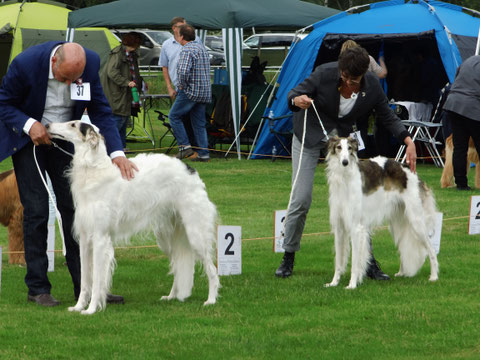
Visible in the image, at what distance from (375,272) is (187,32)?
23.9ft

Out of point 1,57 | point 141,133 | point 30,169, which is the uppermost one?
point 30,169

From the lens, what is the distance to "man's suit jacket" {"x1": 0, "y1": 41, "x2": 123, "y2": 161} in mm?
5258

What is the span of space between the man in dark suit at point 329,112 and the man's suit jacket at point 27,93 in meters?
1.47

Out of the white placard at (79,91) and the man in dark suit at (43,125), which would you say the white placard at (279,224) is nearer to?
the man in dark suit at (43,125)

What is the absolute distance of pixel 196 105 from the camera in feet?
43.7

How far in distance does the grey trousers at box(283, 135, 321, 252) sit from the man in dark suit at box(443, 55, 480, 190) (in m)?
4.71

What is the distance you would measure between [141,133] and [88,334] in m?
12.4

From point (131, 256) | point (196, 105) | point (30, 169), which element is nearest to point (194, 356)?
point (30, 169)

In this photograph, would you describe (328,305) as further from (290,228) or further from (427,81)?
(427,81)

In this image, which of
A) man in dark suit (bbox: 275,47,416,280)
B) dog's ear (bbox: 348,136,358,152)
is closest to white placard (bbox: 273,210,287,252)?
man in dark suit (bbox: 275,47,416,280)

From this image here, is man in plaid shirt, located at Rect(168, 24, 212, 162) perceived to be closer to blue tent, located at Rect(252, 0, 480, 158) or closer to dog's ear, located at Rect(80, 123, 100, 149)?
blue tent, located at Rect(252, 0, 480, 158)

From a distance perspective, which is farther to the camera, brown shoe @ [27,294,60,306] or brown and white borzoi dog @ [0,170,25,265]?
brown and white borzoi dog @ [0,170,25,265]

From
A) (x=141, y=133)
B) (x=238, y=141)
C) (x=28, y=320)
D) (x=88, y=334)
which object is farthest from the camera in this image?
(x=141, y=133)

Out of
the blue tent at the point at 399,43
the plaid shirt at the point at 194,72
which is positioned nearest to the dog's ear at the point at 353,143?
the plaid shirt at the point at 194,72
